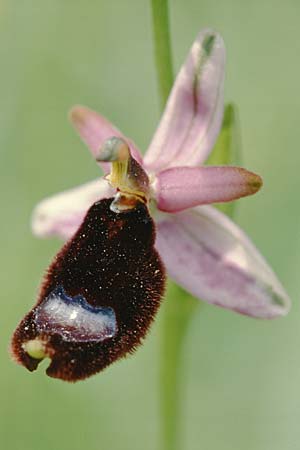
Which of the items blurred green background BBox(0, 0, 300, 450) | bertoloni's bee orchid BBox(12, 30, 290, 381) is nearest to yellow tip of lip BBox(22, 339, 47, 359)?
bertoloni's bee orchid BBox(12, 30, 290, 381)

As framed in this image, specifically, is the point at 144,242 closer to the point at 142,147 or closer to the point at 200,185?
the point at 200,185

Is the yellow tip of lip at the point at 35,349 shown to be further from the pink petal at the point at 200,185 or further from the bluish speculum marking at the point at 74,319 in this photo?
the pink petal at the point at 200,185

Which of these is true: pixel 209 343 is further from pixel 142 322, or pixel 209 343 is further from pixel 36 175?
pixel 142 322

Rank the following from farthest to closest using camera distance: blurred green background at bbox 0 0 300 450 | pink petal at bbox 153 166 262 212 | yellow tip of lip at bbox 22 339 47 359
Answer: blurred green background at bbox 0 0 300 450 → pink petal at bbox 153 166 262 212 → yellow tip of lip at bbox 22 339 47 359

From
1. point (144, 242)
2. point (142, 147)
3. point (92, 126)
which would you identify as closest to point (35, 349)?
point (144, 242)

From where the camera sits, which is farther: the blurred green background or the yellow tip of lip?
the blurred green background

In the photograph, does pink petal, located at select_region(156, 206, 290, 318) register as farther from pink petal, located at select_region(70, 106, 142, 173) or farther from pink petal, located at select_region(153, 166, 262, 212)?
pink petal, located at select_region(70, 106, 142, 173)
